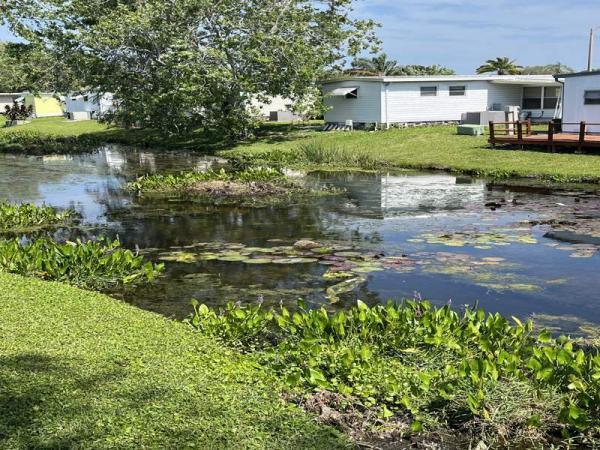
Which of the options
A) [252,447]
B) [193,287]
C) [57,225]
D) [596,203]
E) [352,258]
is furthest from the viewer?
[596,203]

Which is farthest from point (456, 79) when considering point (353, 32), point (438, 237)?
point (438, 237)

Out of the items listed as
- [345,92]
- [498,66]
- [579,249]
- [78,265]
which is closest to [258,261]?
[78,265]

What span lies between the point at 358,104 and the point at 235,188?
2016 centimetres

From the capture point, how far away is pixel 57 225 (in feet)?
45.5

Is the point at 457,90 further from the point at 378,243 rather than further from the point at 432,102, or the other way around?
the point at 378,243

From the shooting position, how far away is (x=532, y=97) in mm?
39906

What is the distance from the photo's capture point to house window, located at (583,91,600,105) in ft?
89.2

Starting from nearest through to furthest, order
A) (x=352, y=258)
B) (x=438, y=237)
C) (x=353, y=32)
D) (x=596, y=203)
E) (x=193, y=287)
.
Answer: (x=193, y=287), (x=352, y=258), (x=438, y=237), (x=596, y=203), (x=353, y=32)

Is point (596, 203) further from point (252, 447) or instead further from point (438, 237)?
point (252, 447)

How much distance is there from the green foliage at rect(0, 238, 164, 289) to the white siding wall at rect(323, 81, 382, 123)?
2704cm

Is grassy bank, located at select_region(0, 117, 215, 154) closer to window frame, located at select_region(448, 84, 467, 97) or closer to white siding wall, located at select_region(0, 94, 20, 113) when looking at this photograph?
window frame, located at select_region(448, 84, 467, 97)

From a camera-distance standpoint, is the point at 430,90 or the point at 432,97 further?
the point at 432,97

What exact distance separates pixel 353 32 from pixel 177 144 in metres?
12.3

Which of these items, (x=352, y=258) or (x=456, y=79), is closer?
(x=352, y=258)
